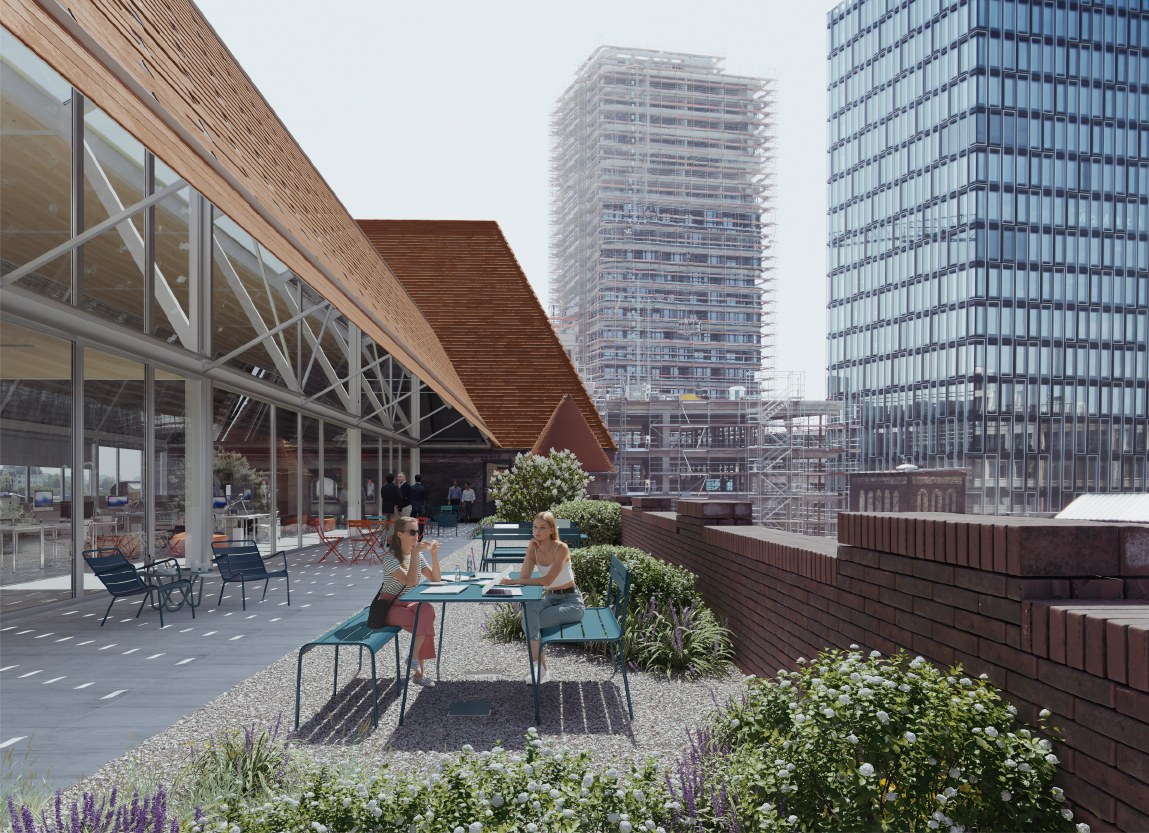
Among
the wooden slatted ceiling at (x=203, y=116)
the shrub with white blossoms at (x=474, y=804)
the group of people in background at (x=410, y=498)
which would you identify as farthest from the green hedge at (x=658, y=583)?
the group of people in background at (x=410, y=498)

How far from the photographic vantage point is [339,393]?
1788cm

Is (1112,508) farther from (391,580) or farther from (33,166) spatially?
(33,166)

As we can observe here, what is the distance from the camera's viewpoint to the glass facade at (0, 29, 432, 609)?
800cm

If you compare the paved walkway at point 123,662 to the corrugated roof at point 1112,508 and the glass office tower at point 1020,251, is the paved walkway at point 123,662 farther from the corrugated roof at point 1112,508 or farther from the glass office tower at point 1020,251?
the glass office tower at point 1020,251

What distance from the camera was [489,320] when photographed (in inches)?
1162

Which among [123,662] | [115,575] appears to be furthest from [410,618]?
[115,575]

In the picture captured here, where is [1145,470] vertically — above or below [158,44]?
below

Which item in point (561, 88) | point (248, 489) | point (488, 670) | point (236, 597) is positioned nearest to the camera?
point (488, 670)

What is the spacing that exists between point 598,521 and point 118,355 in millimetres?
8079

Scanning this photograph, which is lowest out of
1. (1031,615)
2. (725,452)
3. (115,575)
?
(725,452)

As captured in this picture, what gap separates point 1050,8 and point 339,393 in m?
64.4

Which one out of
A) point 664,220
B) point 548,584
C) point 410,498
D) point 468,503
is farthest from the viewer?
point 664,220

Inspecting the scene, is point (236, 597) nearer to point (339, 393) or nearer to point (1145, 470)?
point (339, 393)

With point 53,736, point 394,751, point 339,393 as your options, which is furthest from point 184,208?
point 394,751
